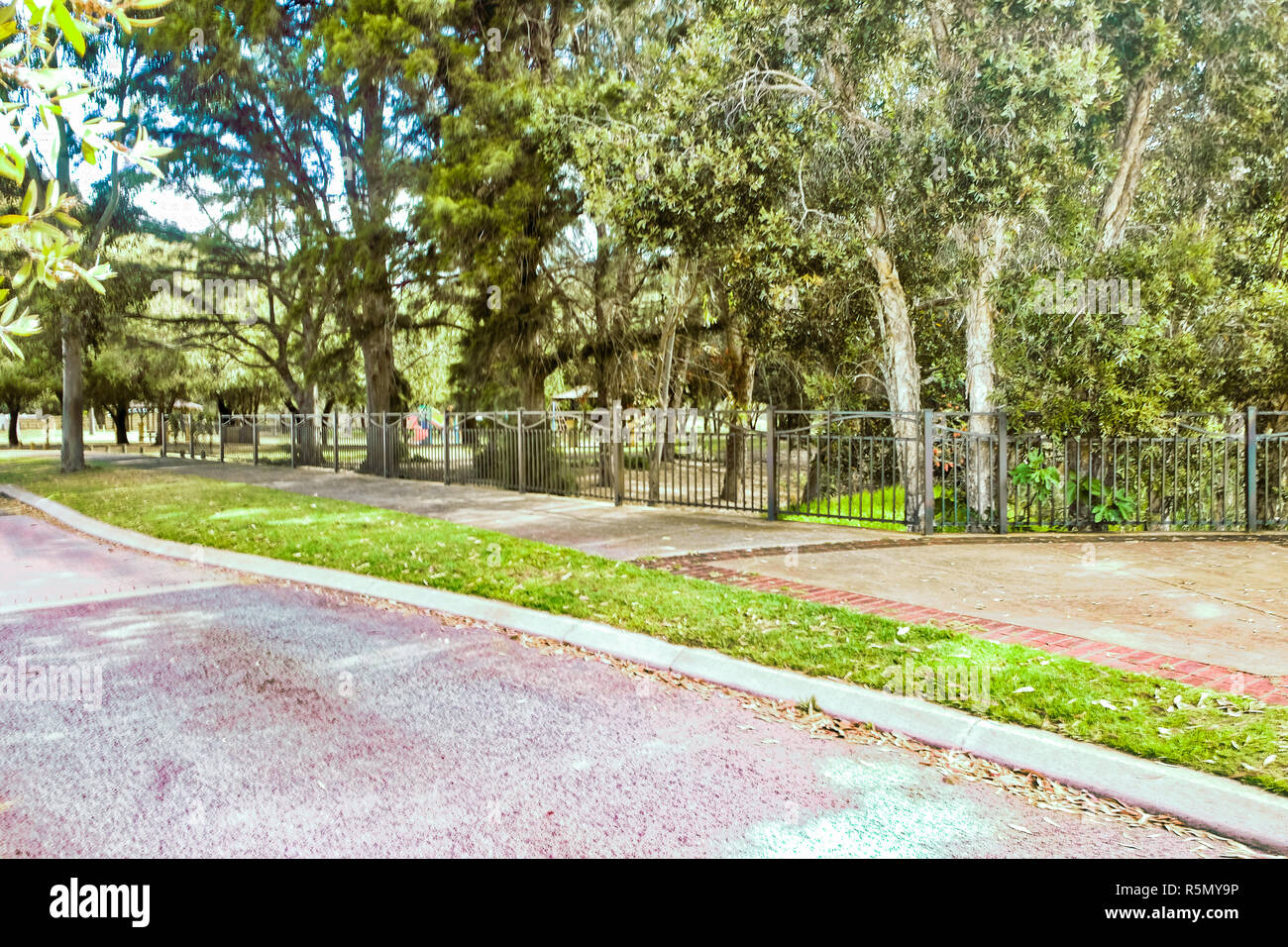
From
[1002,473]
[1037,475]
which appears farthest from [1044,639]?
[1037,475]

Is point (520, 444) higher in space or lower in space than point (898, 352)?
lower

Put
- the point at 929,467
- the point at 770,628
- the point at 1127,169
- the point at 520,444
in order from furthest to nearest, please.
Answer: the point at 520,444 → the point at 1127,169 → the point at 929,467 → the point at 770,628

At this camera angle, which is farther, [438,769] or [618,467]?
[618,467]

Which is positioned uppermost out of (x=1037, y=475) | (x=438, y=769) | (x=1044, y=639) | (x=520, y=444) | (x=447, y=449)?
(x=520, y=444)

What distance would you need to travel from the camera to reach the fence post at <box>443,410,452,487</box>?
20609mm

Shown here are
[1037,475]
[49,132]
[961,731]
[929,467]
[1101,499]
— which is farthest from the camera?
[1101,499]

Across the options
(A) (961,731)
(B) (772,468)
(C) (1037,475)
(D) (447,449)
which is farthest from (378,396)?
(A) (961,731)

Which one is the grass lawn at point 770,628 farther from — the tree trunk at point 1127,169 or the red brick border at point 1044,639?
the tree trunk at point 1127,169

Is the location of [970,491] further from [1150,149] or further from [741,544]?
[1150,149]

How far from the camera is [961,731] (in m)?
4.75

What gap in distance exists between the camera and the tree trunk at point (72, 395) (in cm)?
2307

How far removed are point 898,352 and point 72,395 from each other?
71.8 feet

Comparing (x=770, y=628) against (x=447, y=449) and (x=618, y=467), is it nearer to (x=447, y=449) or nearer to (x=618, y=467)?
(x=618, y=467)

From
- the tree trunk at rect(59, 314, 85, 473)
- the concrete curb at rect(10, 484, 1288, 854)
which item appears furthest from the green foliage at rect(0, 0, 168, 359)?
the tree trunk at rect(59, 314, 85, 473)
